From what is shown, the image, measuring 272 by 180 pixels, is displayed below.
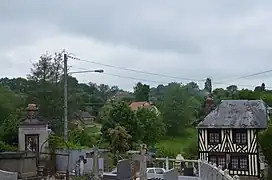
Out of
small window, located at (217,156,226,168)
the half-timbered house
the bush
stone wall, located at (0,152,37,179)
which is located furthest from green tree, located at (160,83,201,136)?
stone wall, located at (0,152,37,179)

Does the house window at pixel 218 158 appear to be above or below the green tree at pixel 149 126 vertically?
below

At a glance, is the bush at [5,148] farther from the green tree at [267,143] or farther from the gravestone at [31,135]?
the green tree at [267,143]

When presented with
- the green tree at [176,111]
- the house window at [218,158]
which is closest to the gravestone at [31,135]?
the house window at [218,158]

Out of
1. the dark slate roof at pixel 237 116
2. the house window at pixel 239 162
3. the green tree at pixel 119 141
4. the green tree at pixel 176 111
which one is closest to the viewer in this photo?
the green tree at pixel 119 141

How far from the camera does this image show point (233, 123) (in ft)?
107

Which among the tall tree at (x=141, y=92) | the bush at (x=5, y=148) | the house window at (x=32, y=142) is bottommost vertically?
the bush at (x=5, y=148)

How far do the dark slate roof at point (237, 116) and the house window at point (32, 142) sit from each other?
14.4 m

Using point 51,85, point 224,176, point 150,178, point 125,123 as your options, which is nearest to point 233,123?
point 125,123

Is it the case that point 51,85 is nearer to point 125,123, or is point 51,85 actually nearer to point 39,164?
point 125,123

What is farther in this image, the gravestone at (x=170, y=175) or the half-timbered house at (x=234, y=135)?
the half-timbered house at (x=234, y=135)

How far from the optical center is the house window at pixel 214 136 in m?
33.2

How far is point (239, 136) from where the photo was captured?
32.5m

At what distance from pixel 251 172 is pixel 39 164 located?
15.8 m

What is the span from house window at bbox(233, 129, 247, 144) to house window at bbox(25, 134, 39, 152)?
1529 centimetres
